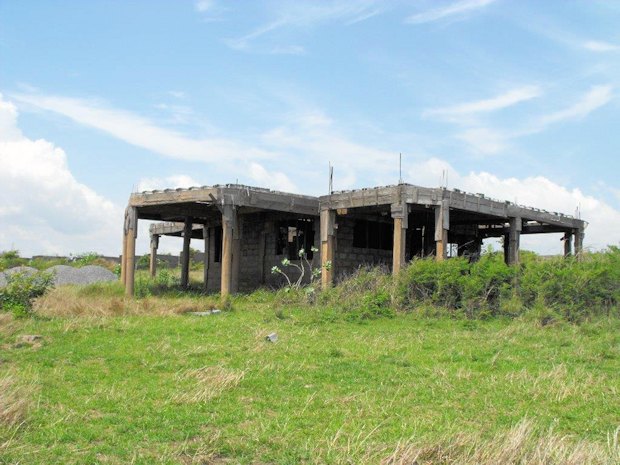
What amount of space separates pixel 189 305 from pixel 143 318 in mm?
2227

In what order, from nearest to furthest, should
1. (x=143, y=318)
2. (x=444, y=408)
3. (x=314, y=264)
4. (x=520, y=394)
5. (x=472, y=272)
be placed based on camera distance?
(x=444, y=408), (x=520, y=394), (x=143, y=318), (x=472, y=272), (x=314, y=264)

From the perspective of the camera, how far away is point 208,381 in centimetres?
861

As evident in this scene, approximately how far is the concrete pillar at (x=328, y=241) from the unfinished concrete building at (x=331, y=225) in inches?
1.2

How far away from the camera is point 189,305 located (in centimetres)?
1736

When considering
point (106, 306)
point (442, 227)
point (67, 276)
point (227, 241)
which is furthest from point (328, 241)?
point (67, 276)

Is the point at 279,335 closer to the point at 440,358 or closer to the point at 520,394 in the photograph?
the point at 440,358

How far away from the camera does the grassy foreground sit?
19.9ft

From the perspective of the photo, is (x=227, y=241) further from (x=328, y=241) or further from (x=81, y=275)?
(x=81, y=275)

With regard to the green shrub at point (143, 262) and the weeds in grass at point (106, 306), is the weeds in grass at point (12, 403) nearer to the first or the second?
the weeds in grass at point (106, 306)

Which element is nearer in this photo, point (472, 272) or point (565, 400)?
point (565, 400)

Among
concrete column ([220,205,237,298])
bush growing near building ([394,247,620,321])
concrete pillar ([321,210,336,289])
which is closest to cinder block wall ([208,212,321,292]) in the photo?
concrete pillar ([321,210,336,289])

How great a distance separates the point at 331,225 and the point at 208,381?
12.1m

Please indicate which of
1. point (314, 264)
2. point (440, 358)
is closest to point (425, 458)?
point (440, 358)

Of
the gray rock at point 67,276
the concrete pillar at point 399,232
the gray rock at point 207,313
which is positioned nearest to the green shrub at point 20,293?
the gray rock at point 207,313
